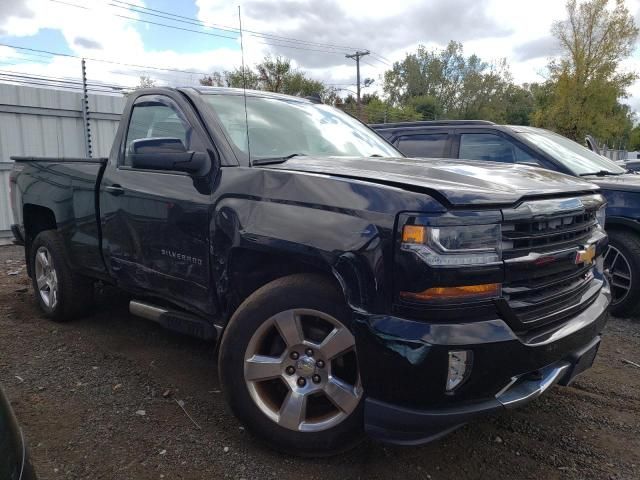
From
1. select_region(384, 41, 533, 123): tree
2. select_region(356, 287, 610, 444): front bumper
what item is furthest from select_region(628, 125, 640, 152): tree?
select_region(356, 287, 610, 444): front bumper

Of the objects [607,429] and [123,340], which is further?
[123,340]

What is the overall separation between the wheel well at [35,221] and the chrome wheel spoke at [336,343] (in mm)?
3429

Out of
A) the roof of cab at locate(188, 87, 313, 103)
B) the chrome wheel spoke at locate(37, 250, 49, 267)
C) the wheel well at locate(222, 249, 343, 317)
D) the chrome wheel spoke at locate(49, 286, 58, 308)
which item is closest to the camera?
the wheel well at locate(222, 249, 343, 317)

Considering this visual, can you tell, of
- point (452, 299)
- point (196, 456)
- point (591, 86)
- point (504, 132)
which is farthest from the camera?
point (591, 86)

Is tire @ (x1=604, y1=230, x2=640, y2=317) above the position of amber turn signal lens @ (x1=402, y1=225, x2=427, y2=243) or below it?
below

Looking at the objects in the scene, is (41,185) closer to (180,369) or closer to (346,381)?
(180,369)

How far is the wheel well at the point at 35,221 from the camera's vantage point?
477 cm

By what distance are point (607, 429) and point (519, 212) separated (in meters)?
1.66

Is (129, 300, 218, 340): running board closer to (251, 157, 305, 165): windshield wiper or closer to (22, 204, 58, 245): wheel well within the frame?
(251, 157, 305, 165): windshield wiper

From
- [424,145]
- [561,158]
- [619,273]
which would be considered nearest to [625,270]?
[619,273]

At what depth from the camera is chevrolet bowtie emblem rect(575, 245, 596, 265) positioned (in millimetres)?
2536

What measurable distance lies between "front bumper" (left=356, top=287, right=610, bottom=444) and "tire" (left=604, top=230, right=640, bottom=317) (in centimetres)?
312

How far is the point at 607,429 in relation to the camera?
297 cm

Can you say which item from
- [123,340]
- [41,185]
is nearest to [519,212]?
[123,340]
